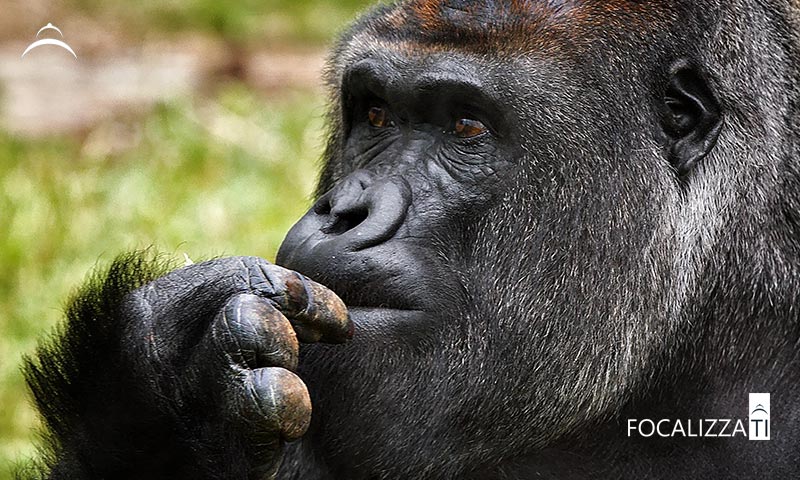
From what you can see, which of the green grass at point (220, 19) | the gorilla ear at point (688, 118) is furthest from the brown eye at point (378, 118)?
the green grass at point (220, 19)

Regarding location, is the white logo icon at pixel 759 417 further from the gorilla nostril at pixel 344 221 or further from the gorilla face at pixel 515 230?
the gorilla nostril at pixel 344 221

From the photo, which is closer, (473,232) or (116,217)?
(473,232)

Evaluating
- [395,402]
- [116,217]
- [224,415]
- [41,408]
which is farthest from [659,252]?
[116,217]

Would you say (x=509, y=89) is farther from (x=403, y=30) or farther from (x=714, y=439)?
(x=714, y=439)

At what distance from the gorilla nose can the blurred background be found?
1.91 metres

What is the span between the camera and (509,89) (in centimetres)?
420

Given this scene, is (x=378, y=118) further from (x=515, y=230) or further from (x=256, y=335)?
(x=256, y=335)

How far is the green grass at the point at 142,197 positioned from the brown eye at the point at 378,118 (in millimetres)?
2581

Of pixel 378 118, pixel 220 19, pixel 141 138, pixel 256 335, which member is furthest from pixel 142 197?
pixel 256 335

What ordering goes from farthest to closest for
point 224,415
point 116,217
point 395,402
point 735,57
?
1. point 116,217
2. point 735,57
3. point 395,402
4. point 224,415

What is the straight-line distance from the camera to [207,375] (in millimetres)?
3850

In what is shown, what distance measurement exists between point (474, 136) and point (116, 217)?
4461 millimetres

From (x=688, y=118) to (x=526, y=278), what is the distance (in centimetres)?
75

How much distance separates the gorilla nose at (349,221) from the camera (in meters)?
3.99
